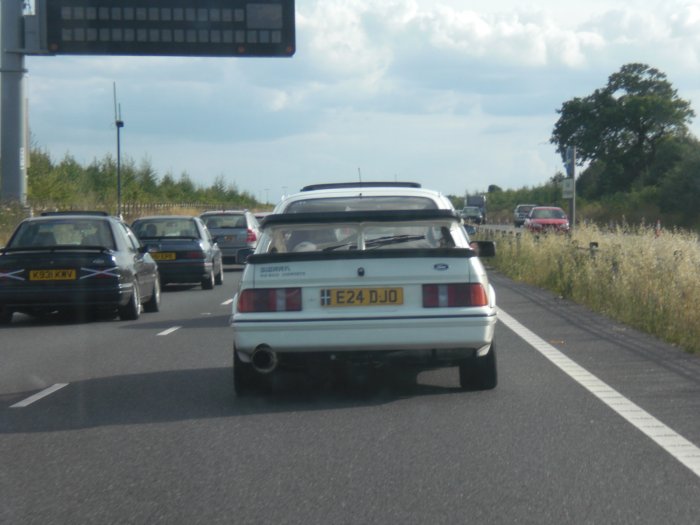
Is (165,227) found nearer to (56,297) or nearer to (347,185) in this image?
(56,297)

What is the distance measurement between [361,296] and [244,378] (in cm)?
118

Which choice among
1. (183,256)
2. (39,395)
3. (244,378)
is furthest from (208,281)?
(244,378)

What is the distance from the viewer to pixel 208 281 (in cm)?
2469

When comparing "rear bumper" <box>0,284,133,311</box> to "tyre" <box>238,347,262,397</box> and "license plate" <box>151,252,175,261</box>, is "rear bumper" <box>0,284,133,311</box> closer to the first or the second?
"tyre" <box>238,347,262,397</box>

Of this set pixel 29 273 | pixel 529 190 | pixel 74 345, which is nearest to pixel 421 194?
pixel 74 345

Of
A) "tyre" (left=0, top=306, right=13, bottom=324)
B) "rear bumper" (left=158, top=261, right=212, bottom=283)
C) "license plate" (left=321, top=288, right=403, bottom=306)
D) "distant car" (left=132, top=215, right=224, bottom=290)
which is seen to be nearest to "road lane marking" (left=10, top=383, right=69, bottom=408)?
"license plate" (left=321, top=288, right=403, bottom=306)

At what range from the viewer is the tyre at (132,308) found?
17.0 meters

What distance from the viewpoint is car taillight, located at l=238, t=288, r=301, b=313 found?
8734 millimetres

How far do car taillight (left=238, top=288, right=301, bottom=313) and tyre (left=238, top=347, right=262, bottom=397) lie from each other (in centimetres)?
51

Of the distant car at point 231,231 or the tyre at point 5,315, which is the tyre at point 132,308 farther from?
the distant car at point 231,231

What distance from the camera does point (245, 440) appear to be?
7512 millimetres

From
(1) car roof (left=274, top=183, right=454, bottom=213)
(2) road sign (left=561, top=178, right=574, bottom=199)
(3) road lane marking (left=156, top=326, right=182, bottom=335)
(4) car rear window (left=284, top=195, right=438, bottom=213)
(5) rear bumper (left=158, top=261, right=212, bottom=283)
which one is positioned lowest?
(3) road lane marking (left=156, top=326, right=182, bottom=335)

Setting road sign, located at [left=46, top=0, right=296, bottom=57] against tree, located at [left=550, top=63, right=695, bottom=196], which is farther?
tree, located at [left=550, top=63, right=695, bottom=196]

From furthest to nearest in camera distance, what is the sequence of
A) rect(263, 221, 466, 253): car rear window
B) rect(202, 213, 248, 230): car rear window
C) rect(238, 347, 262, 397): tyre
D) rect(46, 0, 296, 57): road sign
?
rect(46, 0, 296, 57): road sign → rect(202, 213, 248, 230): car rear window → rect(263, 221, 466, 253): car rear window → rect(238, 347, 262, 397): tyre
